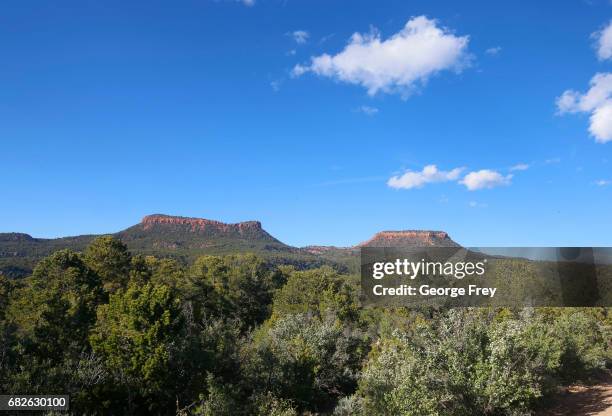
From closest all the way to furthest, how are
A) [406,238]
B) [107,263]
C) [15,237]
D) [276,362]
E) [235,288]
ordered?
1. [276,362]
2. [107,263]
3. [235,288]
4. [15,237]
5. [406,238]

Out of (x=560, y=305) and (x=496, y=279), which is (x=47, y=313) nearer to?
(x=496, y=279)

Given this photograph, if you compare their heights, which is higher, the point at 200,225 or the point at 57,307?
the point at 200,225

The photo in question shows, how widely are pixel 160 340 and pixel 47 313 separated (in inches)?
259

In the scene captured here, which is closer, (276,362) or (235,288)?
(276,362)

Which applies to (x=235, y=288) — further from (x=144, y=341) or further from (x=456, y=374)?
(x=456, y=374)

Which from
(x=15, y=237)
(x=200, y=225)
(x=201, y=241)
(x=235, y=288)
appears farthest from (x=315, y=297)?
(x=200, y=225)

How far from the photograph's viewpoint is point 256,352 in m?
20.2

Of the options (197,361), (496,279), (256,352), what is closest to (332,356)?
(256,352)

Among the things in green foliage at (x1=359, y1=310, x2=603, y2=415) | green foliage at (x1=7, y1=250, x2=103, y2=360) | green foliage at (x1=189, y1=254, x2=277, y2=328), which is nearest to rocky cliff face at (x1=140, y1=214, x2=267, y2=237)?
green foliage at (x1=189, y1=254, x2=277, y2=328)

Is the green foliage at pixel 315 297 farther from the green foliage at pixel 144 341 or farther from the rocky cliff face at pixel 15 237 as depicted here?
the rocky cliff face at pixel 15 237

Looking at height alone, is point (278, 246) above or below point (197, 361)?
above

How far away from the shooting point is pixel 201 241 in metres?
154

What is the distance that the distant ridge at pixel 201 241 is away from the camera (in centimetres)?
12319

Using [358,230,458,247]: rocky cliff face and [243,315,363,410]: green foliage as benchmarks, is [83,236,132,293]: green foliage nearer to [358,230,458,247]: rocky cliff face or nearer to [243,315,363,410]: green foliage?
[243,315,363,410]: green foliage
